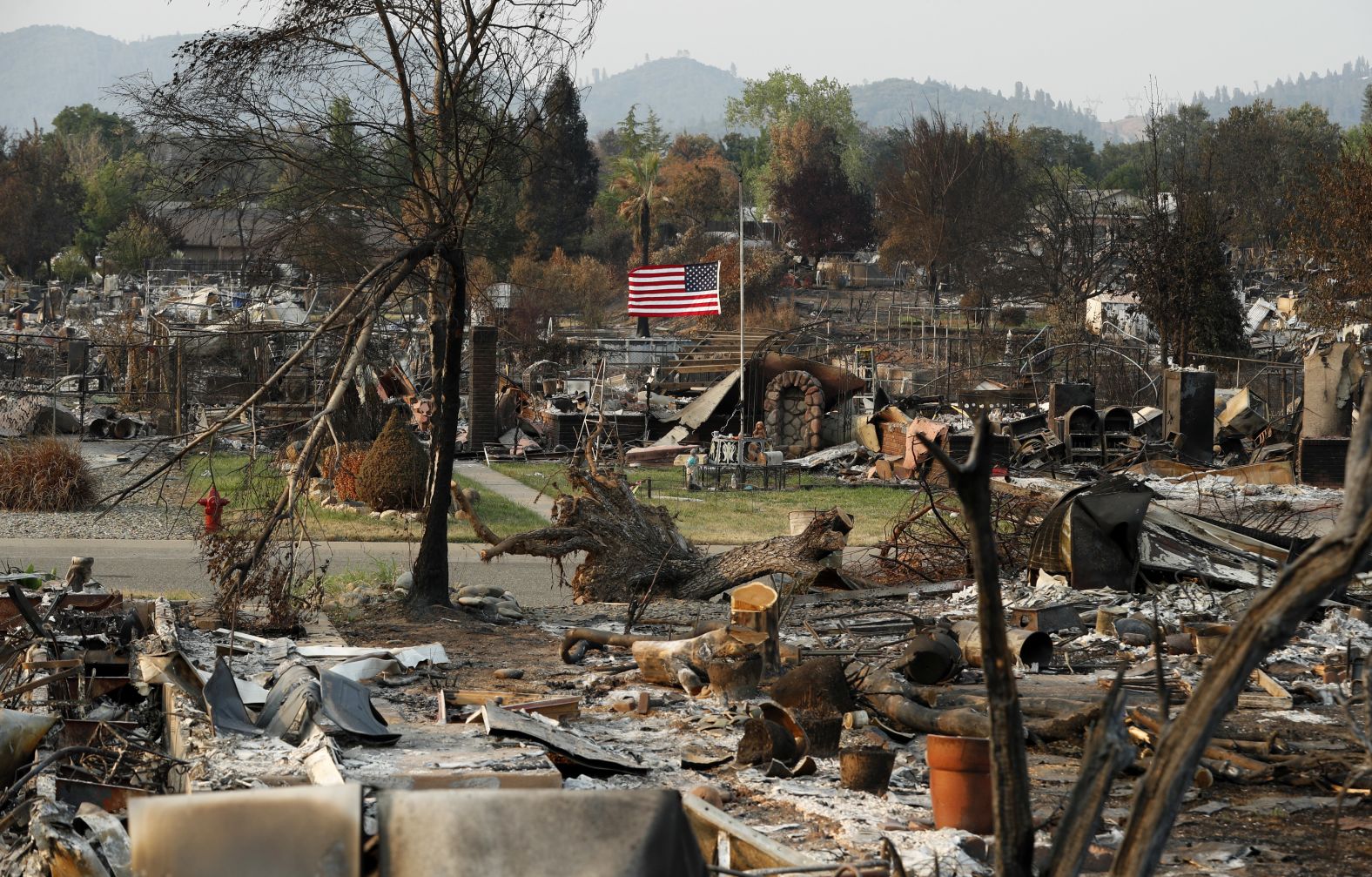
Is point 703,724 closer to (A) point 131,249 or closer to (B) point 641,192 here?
(A) point 131,249

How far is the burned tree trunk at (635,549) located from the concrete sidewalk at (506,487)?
218 inches

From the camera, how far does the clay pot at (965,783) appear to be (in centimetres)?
562

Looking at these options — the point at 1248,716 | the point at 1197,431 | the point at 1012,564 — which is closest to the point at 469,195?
the point at 1012,564

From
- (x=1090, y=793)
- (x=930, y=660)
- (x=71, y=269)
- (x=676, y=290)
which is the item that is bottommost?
(x=930, y=660)

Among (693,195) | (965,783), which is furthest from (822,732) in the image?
(693,195)

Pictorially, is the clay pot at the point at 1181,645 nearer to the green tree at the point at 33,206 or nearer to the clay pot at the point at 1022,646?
the clay pot at the point at 1022,646

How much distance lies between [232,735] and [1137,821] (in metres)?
4.46

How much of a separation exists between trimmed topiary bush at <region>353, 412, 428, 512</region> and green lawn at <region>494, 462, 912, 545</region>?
2.03 m

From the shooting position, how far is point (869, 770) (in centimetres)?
631

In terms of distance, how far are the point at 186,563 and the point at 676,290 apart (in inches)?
568

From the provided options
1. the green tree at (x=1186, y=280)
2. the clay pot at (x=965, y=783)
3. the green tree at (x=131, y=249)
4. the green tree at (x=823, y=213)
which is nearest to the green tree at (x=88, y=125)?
the green tree at (x=131, y=249)

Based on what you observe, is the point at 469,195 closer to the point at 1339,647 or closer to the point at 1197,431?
the point at 1339,647

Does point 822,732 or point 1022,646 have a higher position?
point 822,732

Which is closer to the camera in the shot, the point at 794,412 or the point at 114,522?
the point at 114,522
